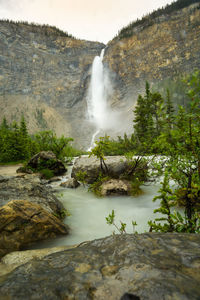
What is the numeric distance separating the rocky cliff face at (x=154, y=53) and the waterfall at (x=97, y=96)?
577 centimetres

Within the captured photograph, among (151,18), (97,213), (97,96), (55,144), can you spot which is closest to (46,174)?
(55,144)

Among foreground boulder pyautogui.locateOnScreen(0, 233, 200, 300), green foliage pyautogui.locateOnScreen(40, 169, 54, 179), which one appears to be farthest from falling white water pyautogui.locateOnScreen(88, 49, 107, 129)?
foreground boulder pyautogui.locateOnScreen(0, 233, 200, 300)

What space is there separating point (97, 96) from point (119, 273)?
96191 mm

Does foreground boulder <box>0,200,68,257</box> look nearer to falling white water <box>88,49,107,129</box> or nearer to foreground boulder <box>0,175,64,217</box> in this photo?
foreground boulder <box>0,175,64,217</box>

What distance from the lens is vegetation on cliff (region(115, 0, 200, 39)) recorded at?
83.7m

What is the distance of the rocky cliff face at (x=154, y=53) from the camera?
241 ft

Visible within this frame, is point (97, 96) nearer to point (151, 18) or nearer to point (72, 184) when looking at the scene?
point (151, 18)

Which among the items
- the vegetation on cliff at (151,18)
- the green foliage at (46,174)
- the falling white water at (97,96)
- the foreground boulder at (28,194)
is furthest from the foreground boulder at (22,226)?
the vegetation on cliff at (151,18)

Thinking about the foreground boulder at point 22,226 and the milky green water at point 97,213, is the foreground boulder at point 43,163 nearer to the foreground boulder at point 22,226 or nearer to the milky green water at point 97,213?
the milky green water at point 97,213

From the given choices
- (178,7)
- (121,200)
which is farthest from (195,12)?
(121,200)

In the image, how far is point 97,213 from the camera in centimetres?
571

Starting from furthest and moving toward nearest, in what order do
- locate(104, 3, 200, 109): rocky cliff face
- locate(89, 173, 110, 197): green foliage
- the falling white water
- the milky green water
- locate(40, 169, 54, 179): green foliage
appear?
the falling white water, locate(104, 3, 200, 109): rocky cliff face, locate(40, 169, 54, 179): green foliage, locate(89, 173, 110, 197): green foliage, the milky green water

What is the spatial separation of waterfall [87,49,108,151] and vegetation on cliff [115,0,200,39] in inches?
807

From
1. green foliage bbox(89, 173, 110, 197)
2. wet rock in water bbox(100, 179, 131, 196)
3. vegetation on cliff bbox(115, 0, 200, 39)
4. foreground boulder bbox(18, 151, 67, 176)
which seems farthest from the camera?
vegetation on cliff bbox(115, 0, 200, 39)
